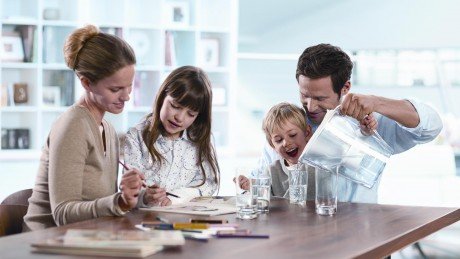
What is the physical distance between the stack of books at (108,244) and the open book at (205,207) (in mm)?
539

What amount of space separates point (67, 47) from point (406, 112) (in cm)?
109

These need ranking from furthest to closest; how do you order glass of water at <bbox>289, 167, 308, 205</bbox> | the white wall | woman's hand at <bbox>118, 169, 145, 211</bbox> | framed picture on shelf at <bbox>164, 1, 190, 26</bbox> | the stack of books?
the white wall
framed picture on shelf at <bbox>164, 1, 190, 26</bbox>
glass of water at <bbox>289, 167, 308, 205</bbox>
woman's hand at <bbox>118, 169, 145, 211</bbox>
the stack of books

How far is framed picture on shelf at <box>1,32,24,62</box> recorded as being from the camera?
17.5 ft

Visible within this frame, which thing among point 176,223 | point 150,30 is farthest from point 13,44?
point 176,223

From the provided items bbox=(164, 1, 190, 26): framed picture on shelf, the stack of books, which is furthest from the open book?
bbox=(164, 1, 190, 26): framed picture on shelf

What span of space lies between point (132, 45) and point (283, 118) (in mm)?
3274

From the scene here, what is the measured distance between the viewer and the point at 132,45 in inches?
227

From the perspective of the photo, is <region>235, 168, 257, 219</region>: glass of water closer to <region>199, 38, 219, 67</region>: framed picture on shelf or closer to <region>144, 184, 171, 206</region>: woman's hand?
<region>144, 184, 171, 206</region>: woman's hand

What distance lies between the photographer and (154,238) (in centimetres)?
155

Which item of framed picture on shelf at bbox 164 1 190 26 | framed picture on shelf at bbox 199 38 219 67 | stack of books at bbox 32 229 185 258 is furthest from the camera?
framed picture on shelf at bbox 199 38 219 67

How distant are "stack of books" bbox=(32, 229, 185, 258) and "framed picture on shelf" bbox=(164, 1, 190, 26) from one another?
4404mm

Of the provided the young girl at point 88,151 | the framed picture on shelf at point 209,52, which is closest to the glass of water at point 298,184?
the young girl at point 88,151

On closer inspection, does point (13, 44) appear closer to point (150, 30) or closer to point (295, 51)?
point (150, 30)

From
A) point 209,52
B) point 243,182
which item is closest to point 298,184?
point 243,182
